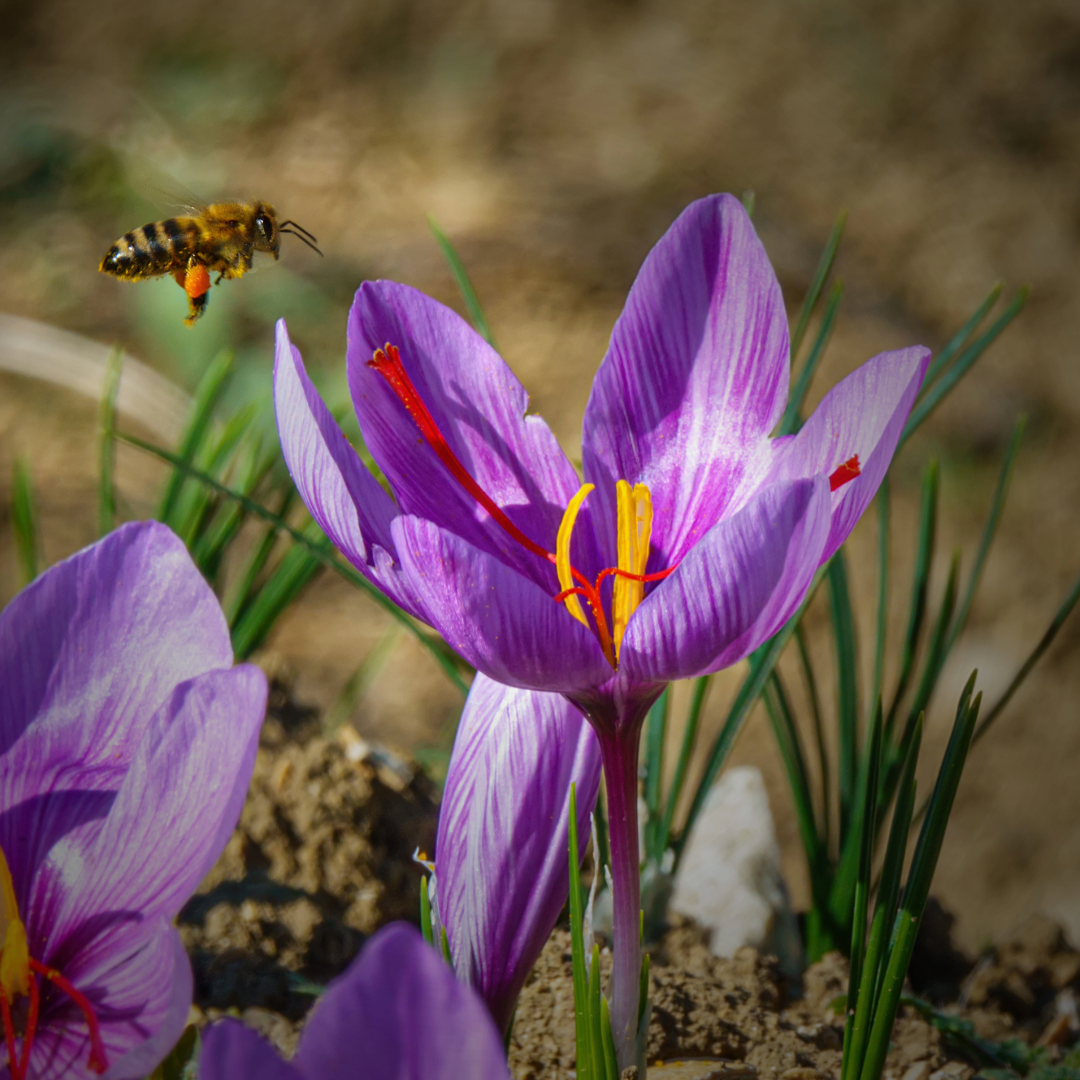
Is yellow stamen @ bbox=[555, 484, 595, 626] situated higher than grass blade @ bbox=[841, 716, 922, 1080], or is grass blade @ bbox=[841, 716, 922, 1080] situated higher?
yellow stamen @ bbox=[555, 484, 595, 626]

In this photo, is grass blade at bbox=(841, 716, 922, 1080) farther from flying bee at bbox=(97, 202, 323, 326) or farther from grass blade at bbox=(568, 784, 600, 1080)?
flying bee at bbox=(97, 202, 323, 326)

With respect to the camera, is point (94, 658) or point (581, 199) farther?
point (581, 199)

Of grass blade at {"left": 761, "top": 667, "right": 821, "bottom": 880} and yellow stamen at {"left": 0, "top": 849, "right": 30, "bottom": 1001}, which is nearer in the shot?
yellow stamen at {"left": 0, "top": 849, "right": 30, "bottom": 1001}

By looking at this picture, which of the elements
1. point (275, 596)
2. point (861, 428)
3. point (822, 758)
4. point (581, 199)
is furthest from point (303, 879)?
point (581, 199)

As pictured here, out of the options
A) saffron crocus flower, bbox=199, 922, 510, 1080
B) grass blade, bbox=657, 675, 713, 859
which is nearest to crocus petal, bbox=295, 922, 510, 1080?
saffron crocus flower, bbox=199, 922, 510, 1080

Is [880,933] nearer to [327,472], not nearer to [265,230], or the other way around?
[327,472]

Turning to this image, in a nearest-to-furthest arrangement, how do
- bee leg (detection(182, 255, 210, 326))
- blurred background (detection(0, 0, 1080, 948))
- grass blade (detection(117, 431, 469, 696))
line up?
grass blade (detection(117, 431, 469, 696)), bee leg (detection(182, 255, 210, 326)), blurred background (detection(0, 0, 1080, 948))
